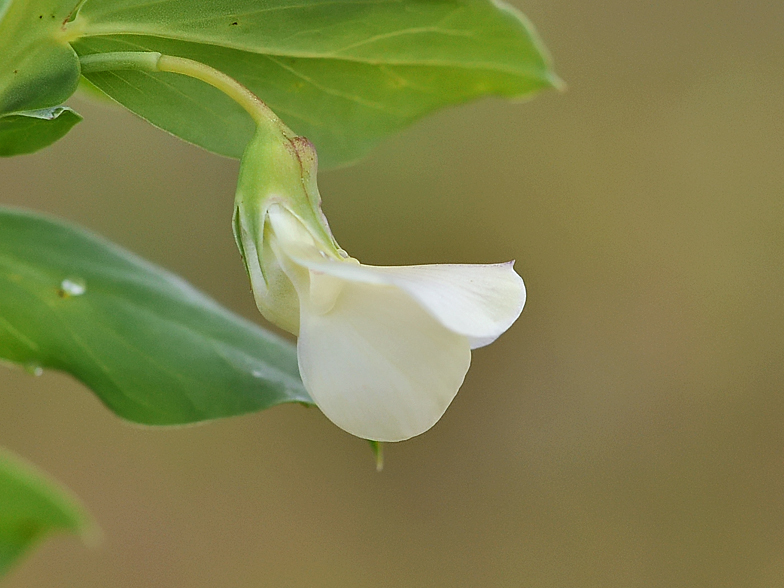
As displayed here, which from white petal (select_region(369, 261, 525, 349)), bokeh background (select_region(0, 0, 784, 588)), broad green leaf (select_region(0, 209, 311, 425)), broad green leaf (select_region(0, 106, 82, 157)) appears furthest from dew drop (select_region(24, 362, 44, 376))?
bokeh background (select_region(0, 0, 784, 588))

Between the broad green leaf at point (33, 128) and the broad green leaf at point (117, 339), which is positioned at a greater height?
the broad green leaf at point (33, 128)

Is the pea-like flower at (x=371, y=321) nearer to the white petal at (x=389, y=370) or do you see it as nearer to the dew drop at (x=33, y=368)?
the white petal at (x=389, y=370)

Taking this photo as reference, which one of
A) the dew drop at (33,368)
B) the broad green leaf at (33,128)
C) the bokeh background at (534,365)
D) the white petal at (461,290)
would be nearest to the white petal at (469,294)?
the white petal at (461,290)

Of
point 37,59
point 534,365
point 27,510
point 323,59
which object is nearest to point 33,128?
point 37,59

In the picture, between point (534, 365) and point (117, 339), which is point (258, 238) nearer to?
point (117, 339)

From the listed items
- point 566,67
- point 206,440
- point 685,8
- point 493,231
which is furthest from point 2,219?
point 685,8

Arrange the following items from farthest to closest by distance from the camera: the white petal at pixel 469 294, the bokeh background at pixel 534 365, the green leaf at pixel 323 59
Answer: the bokeh background at pixel 534 365
the green leaf at pixel 323 59
the white petal at pixel 469 294
